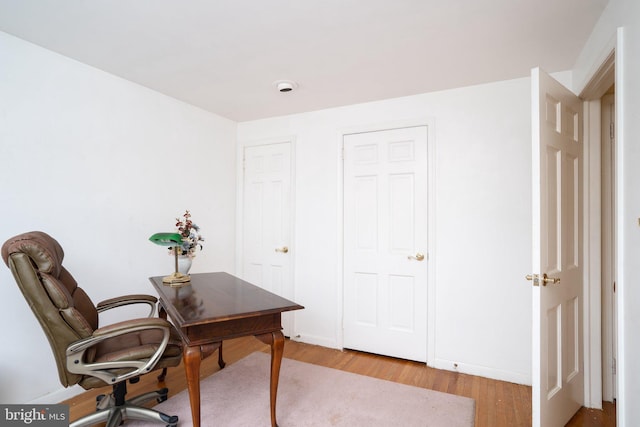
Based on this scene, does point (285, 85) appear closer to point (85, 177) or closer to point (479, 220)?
point (85, 177)

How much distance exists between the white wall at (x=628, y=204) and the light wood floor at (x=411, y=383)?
845 millimetres

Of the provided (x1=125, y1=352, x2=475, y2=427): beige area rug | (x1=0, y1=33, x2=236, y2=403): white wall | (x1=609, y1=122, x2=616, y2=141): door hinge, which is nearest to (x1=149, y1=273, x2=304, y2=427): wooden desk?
(x1=125, y1=352, x2=475, y2=427): beige area rug

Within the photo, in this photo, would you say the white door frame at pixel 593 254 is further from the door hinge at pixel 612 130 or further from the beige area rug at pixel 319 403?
the beige area rug at pixel 319 403

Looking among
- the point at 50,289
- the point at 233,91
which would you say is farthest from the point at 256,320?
the point at 233,91

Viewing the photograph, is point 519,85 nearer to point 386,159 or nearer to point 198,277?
point 386,159

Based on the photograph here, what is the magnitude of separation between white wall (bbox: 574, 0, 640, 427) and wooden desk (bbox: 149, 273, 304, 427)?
1.50 m

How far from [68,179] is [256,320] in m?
1.83

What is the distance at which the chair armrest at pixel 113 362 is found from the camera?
168 centimetres

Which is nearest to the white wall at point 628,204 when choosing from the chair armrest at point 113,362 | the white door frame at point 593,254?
the white door frame at point 593,254

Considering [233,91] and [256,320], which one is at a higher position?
[233,91]

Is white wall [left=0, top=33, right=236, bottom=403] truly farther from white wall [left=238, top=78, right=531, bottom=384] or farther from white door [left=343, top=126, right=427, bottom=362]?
white wall [left=238, top=78, right=531, bottom=384]

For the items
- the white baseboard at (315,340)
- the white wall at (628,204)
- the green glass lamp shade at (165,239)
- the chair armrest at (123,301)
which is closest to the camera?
the white wall at (628,204)

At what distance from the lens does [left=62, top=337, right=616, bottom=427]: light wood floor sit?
2.19 metres

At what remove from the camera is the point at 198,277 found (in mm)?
2705
